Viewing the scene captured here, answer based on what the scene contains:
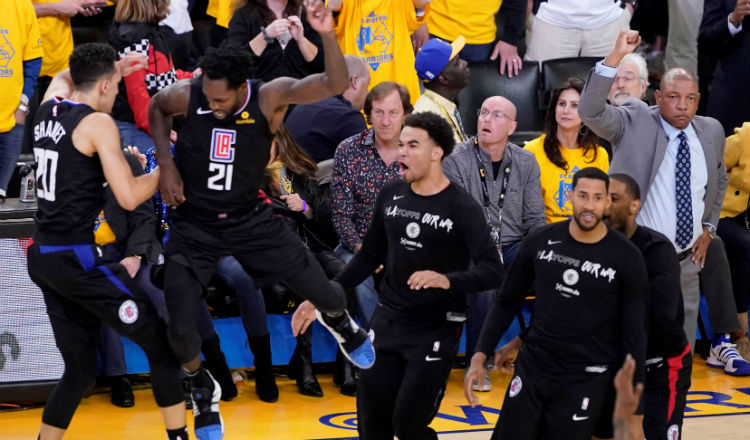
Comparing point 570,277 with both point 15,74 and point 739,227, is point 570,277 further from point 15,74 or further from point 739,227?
point 15,74

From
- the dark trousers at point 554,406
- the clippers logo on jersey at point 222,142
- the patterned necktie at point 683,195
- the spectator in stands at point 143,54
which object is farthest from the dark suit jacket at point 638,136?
the spectator in stands at point 143,54

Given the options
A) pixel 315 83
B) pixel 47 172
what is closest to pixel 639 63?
pixel 315 83

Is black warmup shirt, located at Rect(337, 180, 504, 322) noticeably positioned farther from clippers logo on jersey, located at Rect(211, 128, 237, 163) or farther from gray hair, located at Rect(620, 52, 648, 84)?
gray hair, located at Rect(620, 52, 648, 84)

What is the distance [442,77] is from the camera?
816 cm

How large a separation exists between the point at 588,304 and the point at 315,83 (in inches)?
64.5

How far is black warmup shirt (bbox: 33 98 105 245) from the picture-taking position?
5371mm

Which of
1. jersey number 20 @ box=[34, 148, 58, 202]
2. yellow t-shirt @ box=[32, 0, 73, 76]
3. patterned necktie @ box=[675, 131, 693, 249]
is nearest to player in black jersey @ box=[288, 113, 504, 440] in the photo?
jersey number 20 @ box=[34, 148, 58, 202]

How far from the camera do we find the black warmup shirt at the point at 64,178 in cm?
537

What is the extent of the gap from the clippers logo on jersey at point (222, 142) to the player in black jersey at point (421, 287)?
0.92 metres

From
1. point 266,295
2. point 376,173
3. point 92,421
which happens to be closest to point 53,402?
point 92,421

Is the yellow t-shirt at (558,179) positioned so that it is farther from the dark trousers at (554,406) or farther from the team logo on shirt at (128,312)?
the team logo on shirt at (128,312)

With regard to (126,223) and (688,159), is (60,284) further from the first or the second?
(688,159)

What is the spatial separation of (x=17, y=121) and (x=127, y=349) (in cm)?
183

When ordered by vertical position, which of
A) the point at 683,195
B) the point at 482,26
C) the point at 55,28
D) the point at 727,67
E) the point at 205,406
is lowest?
the point at 205,406
